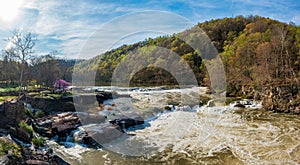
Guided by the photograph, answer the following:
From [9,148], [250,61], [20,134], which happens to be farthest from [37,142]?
[250,61]

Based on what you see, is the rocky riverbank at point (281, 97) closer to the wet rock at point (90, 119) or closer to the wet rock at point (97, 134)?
the wet rock at point (97, 134)

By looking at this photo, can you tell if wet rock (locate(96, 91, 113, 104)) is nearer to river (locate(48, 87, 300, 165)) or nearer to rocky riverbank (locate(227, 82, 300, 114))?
river (locate(48, 87, 300, 165))

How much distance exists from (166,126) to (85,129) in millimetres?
4623

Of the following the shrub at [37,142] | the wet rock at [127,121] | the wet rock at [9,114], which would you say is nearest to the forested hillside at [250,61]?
the wet rock at [127,121]

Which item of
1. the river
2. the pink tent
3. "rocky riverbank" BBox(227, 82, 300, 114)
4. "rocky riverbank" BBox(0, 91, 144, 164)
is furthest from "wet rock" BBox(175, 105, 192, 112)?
the pink tent

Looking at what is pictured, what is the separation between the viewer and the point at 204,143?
33.9 feet

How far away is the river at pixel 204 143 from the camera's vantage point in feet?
28.6

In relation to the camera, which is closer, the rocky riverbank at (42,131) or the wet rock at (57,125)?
the rocky riverbank at (42,131)

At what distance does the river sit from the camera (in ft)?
28.6

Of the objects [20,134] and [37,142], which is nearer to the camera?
[20,134]

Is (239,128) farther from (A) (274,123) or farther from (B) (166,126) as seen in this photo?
(B) (166,126)

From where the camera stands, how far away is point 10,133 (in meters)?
8.55

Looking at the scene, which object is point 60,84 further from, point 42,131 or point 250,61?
point 250,61

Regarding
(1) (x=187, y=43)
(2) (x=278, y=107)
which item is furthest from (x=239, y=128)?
(1) (x=187, y=43)
